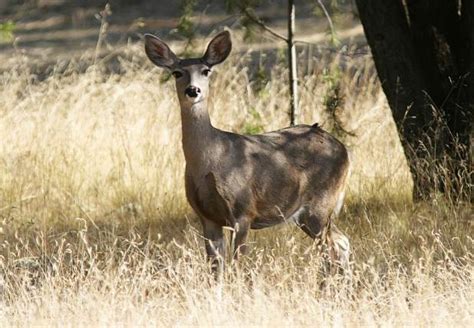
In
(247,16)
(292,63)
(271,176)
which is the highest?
(247,16)

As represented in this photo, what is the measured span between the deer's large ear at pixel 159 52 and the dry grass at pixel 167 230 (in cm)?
110

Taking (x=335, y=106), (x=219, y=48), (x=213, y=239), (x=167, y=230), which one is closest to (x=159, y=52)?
(x=219, y=48)

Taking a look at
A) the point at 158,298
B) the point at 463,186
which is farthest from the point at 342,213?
the point at 158,298

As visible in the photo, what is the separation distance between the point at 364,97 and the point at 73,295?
6110mm

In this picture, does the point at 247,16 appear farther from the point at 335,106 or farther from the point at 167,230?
the point at 167,230

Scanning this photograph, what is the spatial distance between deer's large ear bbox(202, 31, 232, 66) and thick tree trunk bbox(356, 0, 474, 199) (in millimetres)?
1614

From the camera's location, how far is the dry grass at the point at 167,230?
7.12 m

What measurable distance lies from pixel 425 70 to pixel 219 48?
78.6 inches

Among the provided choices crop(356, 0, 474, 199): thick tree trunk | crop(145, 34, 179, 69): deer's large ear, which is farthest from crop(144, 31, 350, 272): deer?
crop(356, 0, 474, 199): thick tree trunk

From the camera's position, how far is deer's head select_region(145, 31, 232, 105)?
327 inches

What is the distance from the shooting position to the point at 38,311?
723 cm

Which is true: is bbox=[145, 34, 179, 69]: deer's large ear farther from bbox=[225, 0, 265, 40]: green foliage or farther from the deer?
bbox=[225, 0, 265, 40]: green foliage

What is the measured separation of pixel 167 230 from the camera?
9.98m

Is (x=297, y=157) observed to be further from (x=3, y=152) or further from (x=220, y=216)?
(x=3, y=152)
